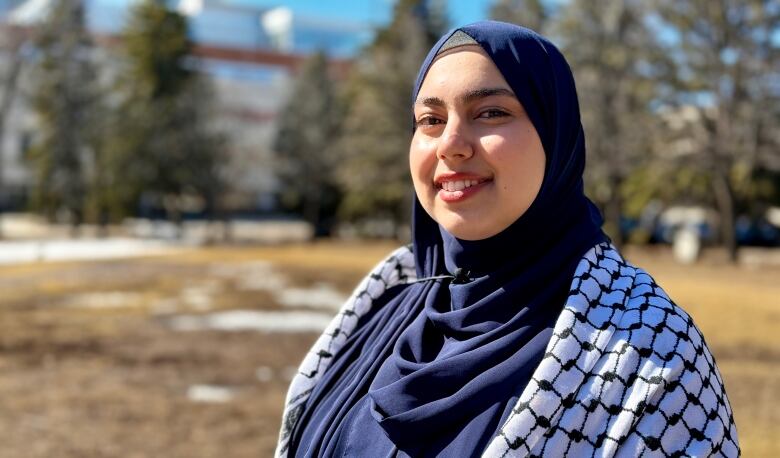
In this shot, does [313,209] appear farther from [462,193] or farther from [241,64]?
[462,193]

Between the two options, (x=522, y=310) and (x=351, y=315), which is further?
(x=351, y=315)

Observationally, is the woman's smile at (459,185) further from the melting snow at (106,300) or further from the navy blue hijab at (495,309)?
the melting snow at (106,300)

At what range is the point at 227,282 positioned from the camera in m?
17.5

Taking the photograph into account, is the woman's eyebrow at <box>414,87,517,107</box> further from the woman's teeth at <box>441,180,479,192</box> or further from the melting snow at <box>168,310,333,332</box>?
the melting snow at <box>168,310,333,332</box>

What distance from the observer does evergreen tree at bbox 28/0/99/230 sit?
128ft

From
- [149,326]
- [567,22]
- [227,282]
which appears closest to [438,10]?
[567,22]

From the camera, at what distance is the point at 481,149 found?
1634mm

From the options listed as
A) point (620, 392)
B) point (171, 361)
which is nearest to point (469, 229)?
point (620, 392)

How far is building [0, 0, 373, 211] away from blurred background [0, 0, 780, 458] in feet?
1.04

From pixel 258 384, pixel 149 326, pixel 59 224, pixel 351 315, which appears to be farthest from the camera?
pixel 59 224

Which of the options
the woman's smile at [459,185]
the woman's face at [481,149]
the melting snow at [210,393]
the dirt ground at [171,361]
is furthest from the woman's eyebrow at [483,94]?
the melting snow at [210,393]

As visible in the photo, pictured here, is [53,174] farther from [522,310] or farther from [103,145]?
[522,310]

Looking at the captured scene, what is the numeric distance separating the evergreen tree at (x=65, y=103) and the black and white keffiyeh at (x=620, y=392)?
3996 cm

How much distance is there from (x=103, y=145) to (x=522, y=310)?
40.7 metres
